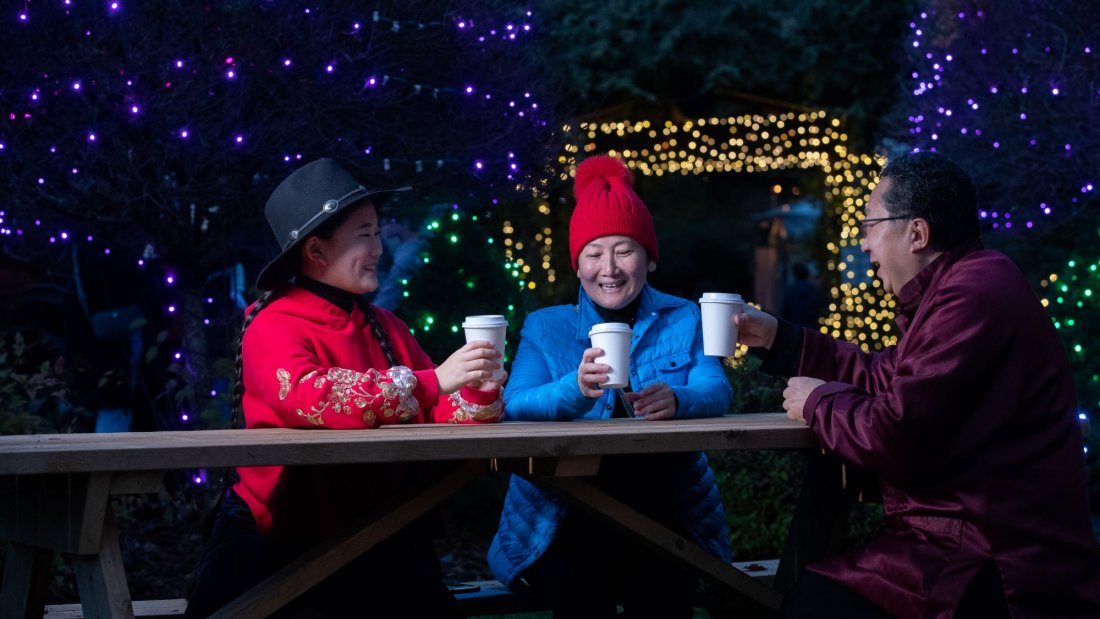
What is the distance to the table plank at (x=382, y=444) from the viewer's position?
2861 millimetres

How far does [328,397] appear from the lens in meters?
3.33

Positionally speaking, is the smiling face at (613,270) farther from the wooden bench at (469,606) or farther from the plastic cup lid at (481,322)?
the wooden bench at (469,606)

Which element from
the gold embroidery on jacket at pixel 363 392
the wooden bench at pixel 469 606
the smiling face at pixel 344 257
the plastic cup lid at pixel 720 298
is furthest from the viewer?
the wooden bench at pixel 469 606

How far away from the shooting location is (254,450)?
115 inches

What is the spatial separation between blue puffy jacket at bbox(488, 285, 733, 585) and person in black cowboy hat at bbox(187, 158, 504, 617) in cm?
33

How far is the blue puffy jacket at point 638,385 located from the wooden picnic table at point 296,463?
8.5 inches

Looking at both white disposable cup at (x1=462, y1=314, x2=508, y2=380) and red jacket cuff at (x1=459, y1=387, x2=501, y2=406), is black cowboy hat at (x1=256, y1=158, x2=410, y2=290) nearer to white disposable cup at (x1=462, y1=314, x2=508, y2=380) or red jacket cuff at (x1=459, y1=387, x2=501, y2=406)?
white disposable cup at (x1=462, y1=314, x2=508, y2=380)

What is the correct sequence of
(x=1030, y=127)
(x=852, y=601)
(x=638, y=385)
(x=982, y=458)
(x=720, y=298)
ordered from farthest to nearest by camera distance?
(x=1030, y=127) < (x=638, y=385) < (x=720, y=298) < (x=852, y=601) < (x=982, y=458)

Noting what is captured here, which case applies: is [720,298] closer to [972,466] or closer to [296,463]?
[972,466]

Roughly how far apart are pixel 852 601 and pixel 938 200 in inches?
41.4

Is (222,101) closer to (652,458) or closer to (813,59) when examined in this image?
(652,458)

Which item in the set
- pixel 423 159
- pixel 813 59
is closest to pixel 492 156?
pixel 423 159

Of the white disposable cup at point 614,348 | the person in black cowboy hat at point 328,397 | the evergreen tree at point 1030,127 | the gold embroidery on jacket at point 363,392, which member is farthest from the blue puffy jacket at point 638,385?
the evergreen tree at point 1030,127

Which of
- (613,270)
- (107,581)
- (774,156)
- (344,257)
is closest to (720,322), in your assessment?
(613,270)
